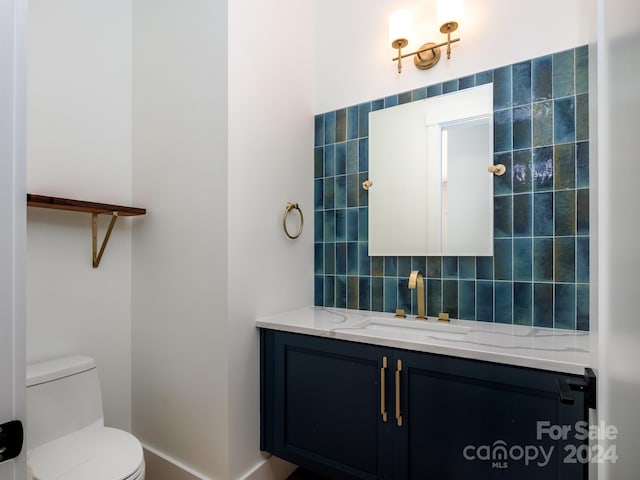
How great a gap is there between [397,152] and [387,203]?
0.28 metres

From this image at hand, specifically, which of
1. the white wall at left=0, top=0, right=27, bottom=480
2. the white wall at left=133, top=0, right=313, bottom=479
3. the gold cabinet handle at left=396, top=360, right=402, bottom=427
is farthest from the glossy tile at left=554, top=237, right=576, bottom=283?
the white wall at left=0, top=0, right=27, bottom=480

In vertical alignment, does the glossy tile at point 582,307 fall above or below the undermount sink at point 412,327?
above

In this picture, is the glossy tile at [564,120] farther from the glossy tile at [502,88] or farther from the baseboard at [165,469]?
the baseboard at [165,469]

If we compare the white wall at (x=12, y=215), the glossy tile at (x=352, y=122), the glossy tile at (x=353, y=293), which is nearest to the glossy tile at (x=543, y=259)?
the glossy tile at (x=353, y=293)

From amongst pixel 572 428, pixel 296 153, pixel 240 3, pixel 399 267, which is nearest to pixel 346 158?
pixel 296 153

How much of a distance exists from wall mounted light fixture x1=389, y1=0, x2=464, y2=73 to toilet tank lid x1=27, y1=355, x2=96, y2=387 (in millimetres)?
2156

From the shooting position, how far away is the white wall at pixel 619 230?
1.46ft

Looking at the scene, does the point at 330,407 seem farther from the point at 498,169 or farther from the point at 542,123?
the point at 542,123

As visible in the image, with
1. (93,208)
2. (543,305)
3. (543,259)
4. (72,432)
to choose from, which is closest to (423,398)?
(543,305)

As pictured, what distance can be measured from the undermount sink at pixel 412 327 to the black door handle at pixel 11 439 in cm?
114

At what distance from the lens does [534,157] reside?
58.7 inches

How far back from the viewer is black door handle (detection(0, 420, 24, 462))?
58cm

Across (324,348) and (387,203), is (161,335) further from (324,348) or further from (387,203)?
(387,203)

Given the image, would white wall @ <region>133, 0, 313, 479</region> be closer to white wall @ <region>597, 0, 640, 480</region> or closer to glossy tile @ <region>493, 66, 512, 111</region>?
glossy tile @ <region>493, 66, 512, 111</region>
